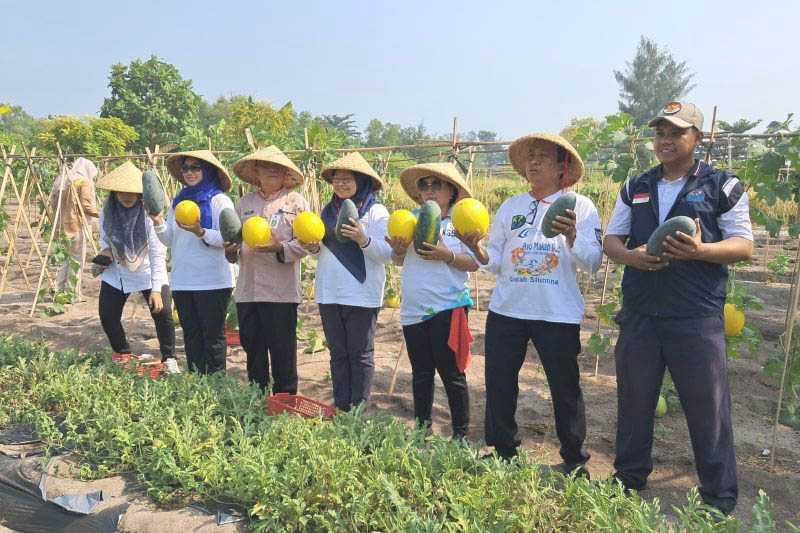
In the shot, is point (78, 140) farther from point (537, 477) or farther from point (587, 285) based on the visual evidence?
point (537, 477)

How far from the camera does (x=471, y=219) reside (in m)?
3.62

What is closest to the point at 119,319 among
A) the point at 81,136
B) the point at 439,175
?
the point at 439,175

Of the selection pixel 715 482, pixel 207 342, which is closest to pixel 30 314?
pixel 207 342

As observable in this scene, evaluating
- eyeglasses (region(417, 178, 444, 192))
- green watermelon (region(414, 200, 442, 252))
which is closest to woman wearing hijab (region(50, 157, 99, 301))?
eyeglasses (region(417, 178, 444, 192))

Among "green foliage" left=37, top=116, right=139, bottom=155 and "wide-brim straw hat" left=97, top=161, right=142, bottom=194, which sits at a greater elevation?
"green foliage" left=37, top=116, right=139, bottom=155

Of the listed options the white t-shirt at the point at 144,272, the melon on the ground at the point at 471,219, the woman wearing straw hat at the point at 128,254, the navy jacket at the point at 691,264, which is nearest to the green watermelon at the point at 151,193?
the woman wearing straw hat at the point at 128,254

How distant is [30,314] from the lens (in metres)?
8.80

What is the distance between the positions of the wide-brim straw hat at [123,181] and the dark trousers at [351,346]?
7.39 ft

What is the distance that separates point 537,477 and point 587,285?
23.5ft

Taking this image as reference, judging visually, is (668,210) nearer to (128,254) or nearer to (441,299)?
(441,299)

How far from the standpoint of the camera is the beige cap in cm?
313

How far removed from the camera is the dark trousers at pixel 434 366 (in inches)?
159

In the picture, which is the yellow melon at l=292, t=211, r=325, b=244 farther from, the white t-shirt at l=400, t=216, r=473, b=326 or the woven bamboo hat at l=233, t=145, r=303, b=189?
the white t-shirt at l=400, t=216, r=473, b=326

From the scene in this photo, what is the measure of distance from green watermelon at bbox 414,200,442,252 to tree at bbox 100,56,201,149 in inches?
1525
